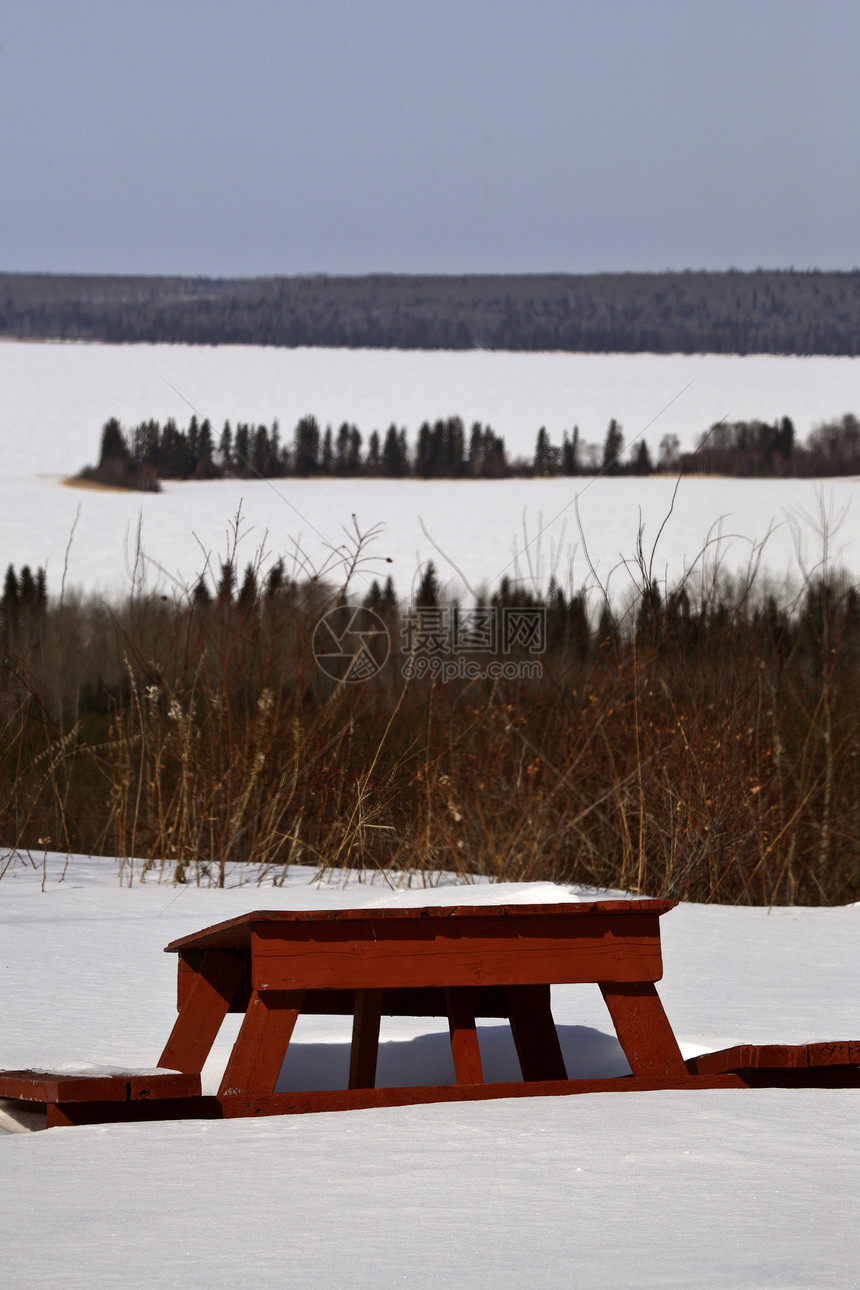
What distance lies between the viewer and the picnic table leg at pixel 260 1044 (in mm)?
2566

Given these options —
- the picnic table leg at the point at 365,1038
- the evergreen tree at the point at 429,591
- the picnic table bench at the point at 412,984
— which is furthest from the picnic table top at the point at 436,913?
the evergreen tree at the point at 429,591

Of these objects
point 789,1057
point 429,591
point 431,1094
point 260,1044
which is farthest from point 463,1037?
point 429,591

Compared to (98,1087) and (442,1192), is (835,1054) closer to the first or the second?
(442,1192)

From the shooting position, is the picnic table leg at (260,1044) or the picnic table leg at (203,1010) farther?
the picnic table leg at (203,1010)

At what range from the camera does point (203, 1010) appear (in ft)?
9.87

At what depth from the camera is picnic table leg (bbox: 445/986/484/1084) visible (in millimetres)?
3000

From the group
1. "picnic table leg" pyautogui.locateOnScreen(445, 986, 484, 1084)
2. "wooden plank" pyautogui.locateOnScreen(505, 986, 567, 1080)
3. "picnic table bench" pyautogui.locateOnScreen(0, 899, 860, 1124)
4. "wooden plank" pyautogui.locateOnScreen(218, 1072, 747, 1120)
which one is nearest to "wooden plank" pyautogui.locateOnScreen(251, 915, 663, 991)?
"picnic table bench" pyautogui.locateOnScreen(0, 899, 860, 1124)

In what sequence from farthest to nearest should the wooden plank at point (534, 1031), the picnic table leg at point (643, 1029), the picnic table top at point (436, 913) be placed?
the wooden plank at point (534, 1031) < the picnic table leg at point (643, 1029) < the picnic table top at point (436, 913)

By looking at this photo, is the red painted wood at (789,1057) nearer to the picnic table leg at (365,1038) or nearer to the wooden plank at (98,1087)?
the picnic table leg at (365,1038)

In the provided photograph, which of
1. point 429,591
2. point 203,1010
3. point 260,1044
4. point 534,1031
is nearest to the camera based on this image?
point 260,1044

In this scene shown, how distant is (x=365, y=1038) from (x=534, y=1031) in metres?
0.42

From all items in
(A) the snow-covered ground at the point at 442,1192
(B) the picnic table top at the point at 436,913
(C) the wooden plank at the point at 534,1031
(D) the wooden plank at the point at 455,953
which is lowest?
(C) the wooden plank at the point at 534,1031

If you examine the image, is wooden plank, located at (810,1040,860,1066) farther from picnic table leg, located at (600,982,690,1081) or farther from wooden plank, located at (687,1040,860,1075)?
picnic table leg, located at (600,982,690,1081)

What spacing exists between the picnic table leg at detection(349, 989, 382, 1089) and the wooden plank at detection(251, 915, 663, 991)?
0.53 meters
